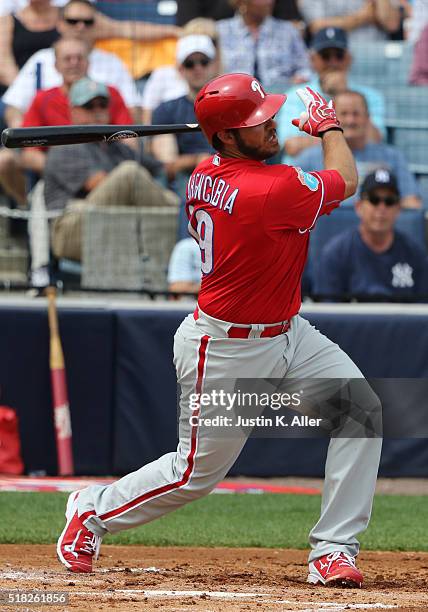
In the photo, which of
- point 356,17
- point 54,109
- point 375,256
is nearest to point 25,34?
point 54,109

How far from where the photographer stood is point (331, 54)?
9.97 meters

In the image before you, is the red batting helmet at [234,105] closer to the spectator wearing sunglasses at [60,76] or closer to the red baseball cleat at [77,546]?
the red baseball cleat at [77,546]

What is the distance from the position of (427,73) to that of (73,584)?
7.32 meters

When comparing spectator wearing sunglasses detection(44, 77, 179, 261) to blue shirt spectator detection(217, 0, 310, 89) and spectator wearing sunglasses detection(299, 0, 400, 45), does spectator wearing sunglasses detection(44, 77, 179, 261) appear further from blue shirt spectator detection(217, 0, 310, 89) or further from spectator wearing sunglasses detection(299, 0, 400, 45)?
spectator wearing sunglasses detection(299, 0, 400, 45)

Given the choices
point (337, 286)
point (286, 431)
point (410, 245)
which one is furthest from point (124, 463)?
point (410, 245)

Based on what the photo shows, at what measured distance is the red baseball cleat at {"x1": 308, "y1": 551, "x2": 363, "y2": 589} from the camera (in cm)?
427

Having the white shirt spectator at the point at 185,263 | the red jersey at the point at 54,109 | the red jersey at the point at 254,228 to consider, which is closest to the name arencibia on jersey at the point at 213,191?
the red jersey at the point at 254,228

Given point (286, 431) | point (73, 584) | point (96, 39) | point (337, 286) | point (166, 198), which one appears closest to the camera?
point (73, 584)

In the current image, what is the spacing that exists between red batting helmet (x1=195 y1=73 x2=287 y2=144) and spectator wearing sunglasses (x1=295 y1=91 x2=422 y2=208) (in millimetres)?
4666

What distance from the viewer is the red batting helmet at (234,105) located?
4.21 m

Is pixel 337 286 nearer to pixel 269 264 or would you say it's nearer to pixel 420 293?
pixel 420 293

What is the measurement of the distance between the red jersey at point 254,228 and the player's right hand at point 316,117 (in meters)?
0.26

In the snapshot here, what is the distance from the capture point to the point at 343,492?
170 inches

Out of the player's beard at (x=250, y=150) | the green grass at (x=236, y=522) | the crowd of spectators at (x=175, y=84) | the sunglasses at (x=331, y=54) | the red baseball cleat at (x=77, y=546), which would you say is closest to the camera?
the player's beard at (x=250, y=150)
